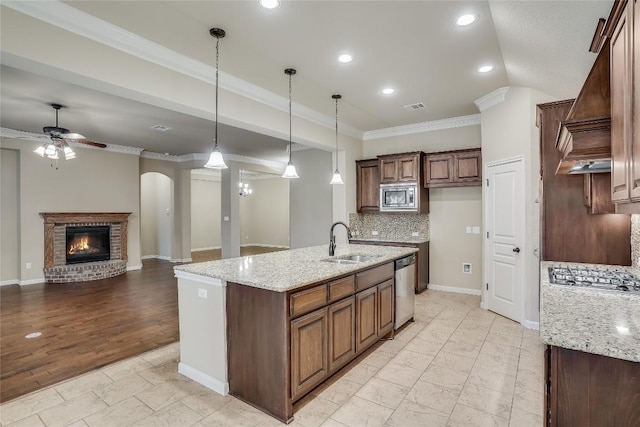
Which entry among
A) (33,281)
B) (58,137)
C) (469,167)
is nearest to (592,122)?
(469,167)

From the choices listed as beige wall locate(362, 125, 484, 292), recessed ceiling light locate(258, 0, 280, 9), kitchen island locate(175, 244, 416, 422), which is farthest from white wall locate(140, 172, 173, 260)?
recessed ceiling light locate(258, 0, 280, 9)

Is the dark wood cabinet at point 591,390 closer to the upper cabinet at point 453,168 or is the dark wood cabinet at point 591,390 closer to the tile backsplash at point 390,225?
the upper cabinet at point 453,168

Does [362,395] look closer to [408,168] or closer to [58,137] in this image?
[408,168]

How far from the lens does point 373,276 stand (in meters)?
3.24

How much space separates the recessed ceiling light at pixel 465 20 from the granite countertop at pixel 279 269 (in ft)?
7.25

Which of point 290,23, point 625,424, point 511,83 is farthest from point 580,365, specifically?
point 511,83

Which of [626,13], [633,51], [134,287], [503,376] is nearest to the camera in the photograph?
[633,51]

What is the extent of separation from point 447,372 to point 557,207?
1.73m

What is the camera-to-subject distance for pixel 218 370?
2.59 m

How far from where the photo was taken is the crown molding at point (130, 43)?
7.70 ft

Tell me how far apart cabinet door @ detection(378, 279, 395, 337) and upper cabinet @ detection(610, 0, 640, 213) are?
2187 mm

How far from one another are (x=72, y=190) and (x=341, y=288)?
22.6 ft

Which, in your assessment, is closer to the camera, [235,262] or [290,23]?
[290,23]

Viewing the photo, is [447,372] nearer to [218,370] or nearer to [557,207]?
[557,207]
